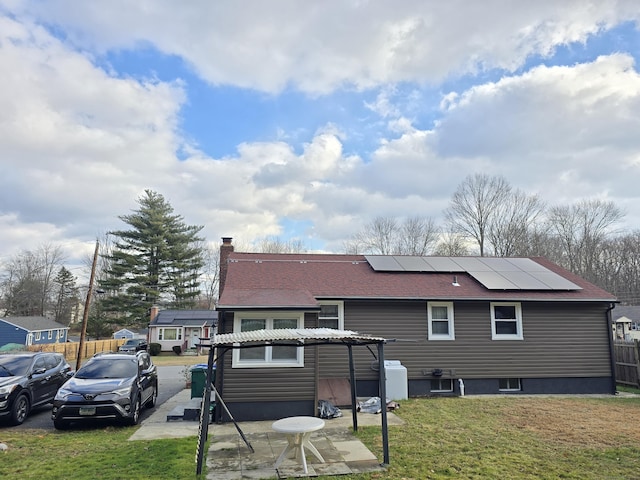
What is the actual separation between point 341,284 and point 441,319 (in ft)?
10.8

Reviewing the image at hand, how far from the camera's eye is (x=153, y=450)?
6.93m

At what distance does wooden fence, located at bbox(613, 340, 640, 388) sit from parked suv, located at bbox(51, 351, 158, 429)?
15.1 metres

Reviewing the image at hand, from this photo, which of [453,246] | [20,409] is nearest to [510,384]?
[20,409]

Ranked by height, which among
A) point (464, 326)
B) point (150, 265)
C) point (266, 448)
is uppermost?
point (150, 265)

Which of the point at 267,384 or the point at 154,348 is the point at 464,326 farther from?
the point at 154,348

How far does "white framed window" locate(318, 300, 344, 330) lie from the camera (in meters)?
12.0

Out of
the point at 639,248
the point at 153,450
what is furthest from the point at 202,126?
the point at 639,248

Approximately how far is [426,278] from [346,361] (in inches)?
164

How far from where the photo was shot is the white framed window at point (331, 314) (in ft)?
39.3

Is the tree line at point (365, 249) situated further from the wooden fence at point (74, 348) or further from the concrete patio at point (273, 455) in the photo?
the concrete patio at point (273, 455)

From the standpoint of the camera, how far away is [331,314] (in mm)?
12039

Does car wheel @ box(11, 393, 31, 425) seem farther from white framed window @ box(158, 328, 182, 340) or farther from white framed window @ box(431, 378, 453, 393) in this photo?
white framed window @ box(158, 328, 182, 340)

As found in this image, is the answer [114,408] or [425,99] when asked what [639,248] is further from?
[114,408]

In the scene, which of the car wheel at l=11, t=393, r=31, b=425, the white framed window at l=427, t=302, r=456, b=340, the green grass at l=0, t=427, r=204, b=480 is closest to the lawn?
the green grass at l=0, t=427, r=204, b=480
